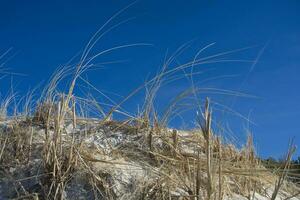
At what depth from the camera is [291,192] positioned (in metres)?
4.68

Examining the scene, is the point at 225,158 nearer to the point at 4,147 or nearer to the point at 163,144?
the point at 163,144

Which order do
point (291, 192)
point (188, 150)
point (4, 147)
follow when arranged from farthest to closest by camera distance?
point (291, 192), point (188, 150), point (4, 147)

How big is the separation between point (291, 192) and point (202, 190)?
1606mm

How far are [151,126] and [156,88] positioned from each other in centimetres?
27

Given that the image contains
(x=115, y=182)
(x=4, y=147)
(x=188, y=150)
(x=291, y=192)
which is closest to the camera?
(x=115, y=182)

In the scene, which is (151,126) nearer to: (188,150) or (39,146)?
(188,150)

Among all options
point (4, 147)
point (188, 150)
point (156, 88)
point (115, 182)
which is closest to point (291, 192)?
point (188, 150)

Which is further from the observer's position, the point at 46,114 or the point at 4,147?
the point at 46,114

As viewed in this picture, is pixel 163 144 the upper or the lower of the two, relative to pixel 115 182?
upper

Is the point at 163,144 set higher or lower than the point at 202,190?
higher

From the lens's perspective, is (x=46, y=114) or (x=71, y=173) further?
(x=46, y=114)

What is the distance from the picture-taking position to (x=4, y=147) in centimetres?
373

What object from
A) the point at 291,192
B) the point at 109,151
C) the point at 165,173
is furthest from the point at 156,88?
the point at 291,192

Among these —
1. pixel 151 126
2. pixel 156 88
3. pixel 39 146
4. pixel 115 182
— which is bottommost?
pixel 115 182
